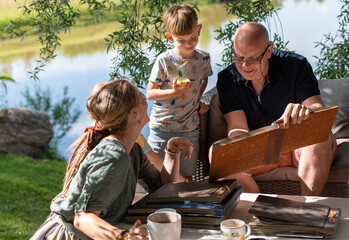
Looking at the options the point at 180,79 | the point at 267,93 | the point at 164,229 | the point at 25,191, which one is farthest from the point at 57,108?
the point at 164,229

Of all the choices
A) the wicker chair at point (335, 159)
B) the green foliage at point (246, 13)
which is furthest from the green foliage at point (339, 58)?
the wicker chair at point (335, 159)

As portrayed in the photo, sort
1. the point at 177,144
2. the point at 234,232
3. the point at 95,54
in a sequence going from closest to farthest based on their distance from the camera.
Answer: the point at 234,232
the point at 177,144
the point at 95,54

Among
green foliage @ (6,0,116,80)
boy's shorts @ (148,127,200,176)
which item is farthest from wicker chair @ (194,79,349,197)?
green foliage @ (6,0,116,80)

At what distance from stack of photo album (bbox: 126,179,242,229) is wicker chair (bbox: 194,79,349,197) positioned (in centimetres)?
109

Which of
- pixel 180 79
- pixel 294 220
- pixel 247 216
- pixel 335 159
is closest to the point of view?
pixel 294 220

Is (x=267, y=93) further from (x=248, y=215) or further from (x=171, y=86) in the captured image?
(x=248, y=215)

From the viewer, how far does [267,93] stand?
2.94 m

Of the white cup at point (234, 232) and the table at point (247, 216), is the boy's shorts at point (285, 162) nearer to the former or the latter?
the table at point (247, 216)

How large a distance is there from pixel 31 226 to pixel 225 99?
2.68 metres

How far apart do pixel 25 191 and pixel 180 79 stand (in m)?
3.60

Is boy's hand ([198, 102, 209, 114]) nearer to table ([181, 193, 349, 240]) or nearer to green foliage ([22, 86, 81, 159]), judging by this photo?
table ([181, 193, 349, 240])

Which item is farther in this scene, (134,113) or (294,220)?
(134,113)

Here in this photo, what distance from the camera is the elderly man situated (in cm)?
269

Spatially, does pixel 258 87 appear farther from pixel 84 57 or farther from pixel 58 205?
pixel 84 57
